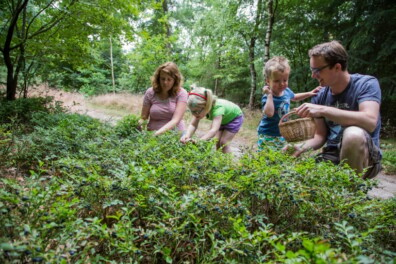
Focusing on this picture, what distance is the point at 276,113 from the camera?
358cm

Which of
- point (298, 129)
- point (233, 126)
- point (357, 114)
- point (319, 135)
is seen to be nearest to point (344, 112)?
point (357, 114)

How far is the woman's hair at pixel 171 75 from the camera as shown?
4160mm

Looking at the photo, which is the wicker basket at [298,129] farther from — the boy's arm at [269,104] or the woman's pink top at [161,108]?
the woman's pink top at [161,108]

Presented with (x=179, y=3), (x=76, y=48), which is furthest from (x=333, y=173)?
(x=179, y=3)

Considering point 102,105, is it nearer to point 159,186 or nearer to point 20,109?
point 20,109

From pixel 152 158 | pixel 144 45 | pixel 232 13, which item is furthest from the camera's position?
pixel 144 45

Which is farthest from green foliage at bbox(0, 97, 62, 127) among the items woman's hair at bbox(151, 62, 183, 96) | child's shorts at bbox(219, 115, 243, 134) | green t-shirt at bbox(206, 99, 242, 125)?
child's shorts at bbox(219, 115, 243, 134)

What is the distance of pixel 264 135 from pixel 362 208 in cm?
237

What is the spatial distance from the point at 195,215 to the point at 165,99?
10.8ft

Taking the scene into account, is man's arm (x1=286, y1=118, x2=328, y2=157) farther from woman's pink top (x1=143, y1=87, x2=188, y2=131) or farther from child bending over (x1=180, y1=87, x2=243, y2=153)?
woman's pink top (x1=143, y1=87, x2=188, y2=131)

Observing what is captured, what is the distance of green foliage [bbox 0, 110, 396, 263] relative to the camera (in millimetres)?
1102

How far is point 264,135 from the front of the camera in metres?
3.72

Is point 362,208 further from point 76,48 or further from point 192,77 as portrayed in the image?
point 192,77

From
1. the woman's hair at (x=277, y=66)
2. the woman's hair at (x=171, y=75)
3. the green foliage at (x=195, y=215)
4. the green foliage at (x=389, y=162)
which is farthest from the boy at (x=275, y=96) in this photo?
the green foliage at (x=389, y=162)
